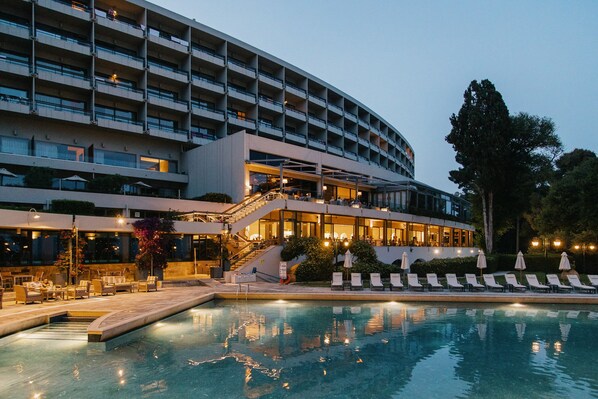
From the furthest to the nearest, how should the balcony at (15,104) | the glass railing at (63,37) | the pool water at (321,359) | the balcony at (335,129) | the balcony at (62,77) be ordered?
the balcony at (335,129), the glass railing at (63,37), the balcony at (62,77), the balcony at (15,104), the pool water at (321,359)

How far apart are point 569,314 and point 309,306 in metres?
10.4

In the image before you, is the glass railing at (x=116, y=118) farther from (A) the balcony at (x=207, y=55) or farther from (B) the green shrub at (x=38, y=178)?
(A) the balcony at (x=207, y=55)

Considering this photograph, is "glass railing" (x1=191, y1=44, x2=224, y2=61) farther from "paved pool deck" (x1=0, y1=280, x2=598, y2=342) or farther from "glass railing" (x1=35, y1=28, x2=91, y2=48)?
"paved pool deck" (x1=0, y1=280, x2=598, y2=342)

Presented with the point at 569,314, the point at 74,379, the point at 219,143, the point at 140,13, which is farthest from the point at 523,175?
the point at 74,379

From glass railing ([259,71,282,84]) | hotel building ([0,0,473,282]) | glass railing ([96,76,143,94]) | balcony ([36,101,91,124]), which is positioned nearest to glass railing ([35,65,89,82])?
hotel building ([0,0,473,282])

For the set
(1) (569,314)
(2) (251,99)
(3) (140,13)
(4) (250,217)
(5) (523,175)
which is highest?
(3) (140,13)

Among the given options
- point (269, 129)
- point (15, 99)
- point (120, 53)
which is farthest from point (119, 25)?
point (269, 129)

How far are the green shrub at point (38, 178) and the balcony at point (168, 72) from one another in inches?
521

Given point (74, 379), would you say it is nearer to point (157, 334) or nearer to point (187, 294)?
A: point (157, 334)

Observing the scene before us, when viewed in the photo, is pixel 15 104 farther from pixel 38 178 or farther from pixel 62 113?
pixel 38 178

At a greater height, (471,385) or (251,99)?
(251,99)

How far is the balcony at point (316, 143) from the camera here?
167ft

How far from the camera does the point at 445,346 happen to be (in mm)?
13102

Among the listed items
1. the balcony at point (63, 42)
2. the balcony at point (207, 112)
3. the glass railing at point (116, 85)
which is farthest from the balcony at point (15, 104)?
the balcony at point (207, 112)
